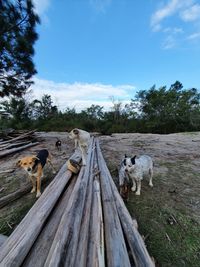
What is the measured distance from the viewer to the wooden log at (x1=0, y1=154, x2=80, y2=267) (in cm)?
131

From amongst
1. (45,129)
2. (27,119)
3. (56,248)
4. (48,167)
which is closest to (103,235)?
(56,248)

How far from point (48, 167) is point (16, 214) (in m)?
2.03

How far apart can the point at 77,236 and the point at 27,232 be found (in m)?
0.47

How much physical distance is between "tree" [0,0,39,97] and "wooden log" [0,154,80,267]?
307 inches

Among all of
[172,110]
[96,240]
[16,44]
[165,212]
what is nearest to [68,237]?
[96,240]

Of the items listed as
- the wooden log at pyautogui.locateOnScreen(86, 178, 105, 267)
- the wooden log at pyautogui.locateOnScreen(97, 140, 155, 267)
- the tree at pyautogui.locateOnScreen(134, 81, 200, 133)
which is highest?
the tree at pyautogui.locateOnScreen(134, 81, 200, 133)

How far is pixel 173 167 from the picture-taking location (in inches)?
188

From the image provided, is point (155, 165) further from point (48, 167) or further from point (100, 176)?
point (48, 167)

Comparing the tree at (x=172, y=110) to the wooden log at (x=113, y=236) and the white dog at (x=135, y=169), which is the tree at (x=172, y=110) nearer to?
the white dog at (x=135, y=169)

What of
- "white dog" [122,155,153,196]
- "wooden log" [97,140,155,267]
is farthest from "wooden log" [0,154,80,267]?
"white dog" [122,155,153,196]

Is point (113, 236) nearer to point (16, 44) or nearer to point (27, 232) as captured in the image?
point (27, 232)

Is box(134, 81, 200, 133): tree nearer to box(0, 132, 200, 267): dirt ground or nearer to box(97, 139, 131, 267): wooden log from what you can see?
box(0, 132, 200, 267): dirt ground

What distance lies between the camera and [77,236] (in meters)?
1.55

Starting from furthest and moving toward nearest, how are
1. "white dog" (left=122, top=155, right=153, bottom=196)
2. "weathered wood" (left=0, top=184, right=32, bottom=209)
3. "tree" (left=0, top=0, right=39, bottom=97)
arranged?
"tree" (left=0, top=0, right=39, bottom=97), "white dog" (left=122, top=155, right=153, bottom=196), "weathered wood" (left=0, top=184, right=32, bottom=209)
